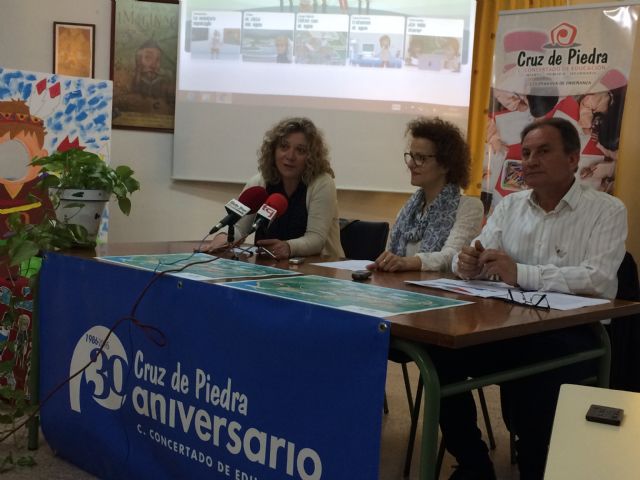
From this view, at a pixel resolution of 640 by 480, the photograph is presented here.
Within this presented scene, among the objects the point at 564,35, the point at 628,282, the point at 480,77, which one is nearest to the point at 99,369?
the point at 628,282

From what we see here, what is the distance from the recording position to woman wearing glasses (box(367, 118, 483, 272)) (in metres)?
2.61

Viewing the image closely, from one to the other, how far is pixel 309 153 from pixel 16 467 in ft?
5.08

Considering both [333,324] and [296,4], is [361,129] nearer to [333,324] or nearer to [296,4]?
[296,4]

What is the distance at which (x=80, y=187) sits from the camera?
2.48 meters

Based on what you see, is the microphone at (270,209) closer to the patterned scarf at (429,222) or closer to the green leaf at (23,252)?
the patterned scarf at (429,222)

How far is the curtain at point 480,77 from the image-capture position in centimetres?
411

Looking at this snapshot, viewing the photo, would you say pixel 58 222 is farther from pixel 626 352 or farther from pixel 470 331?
pixel 626 352

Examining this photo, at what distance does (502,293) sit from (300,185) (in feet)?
4.15

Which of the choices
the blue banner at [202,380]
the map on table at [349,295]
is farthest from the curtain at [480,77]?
the blue banner at [202,380]

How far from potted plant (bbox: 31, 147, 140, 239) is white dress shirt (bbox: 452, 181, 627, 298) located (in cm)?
121

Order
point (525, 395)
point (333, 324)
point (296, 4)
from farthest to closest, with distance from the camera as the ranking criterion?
point (296, 4) < point (525, 395) < point (333, 324)

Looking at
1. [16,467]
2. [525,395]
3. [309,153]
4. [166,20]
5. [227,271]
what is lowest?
[16,467]

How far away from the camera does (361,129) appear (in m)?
4.26

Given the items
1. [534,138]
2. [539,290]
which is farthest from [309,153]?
[539,290]
